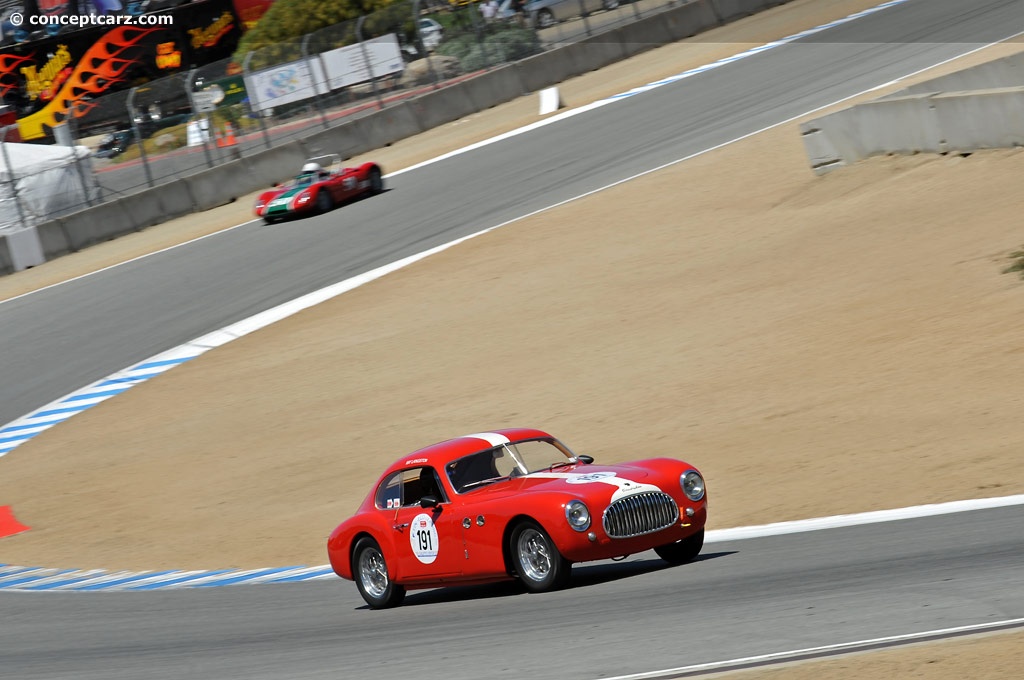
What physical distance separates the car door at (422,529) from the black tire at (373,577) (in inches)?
9.8

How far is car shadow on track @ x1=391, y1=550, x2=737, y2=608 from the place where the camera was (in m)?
8.67

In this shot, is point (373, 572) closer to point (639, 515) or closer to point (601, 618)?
point (639, 515)

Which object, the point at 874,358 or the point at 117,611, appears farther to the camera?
the point at 874,358

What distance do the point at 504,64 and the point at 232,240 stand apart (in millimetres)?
10670

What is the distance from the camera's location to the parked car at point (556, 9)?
113 ft

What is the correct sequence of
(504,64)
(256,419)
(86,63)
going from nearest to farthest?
(256,419) < (504,64) < (86,63)

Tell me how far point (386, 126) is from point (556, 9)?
5824 mm

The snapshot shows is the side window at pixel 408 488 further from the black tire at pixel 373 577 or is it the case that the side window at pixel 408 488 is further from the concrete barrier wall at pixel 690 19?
the concrete barrier wall at pixel 690 19

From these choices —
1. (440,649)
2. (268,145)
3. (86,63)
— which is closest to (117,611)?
(440,649)

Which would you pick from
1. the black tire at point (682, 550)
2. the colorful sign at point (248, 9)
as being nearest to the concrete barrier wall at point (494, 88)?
the colorful sign at point (248, 9)

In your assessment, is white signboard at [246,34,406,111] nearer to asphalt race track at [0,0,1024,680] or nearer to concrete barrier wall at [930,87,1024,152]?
asphalt race track at [0,0,1024,680]

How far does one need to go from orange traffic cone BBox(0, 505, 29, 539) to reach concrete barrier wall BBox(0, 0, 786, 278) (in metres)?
14.0

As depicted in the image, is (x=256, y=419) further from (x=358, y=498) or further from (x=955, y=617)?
(x=955, y=617)

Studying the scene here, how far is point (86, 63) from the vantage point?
163ft
